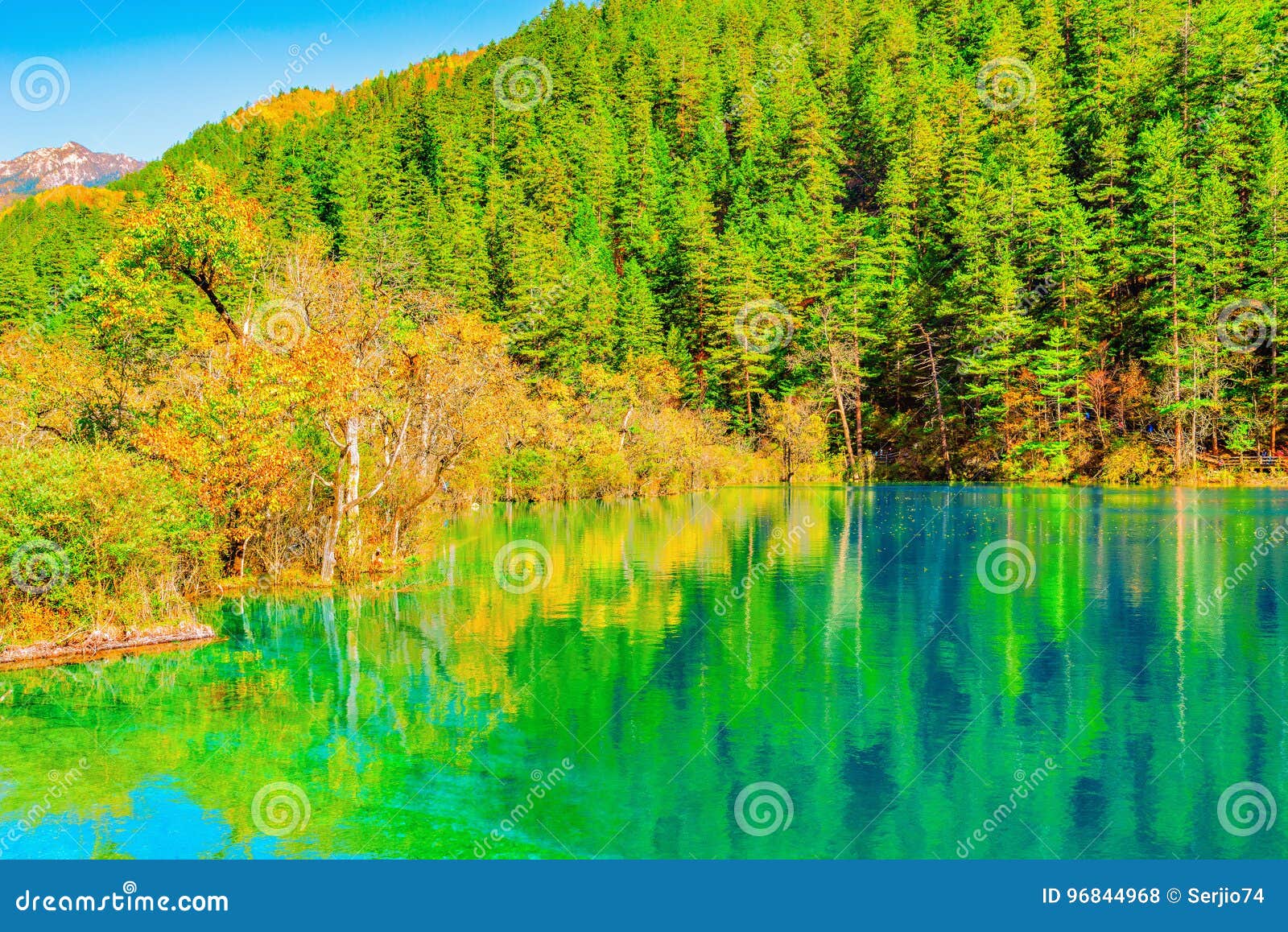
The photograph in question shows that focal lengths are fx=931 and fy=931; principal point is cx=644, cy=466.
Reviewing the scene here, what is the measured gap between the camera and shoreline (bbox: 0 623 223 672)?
16875 mm

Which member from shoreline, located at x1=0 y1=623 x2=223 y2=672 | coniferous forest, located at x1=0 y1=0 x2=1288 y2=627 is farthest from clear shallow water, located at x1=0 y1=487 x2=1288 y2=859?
coniferous forest, located at x1=0 y1=0 x2=1288 y2=627

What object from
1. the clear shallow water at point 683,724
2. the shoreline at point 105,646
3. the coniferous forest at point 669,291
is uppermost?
the coniferous forest at point 669,291

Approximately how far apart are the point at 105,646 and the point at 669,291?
78.0m

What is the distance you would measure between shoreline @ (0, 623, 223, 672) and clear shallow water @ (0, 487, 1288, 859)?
685 millimetres

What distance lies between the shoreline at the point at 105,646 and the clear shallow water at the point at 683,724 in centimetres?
69

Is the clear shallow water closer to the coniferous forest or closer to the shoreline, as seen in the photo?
the shoreline

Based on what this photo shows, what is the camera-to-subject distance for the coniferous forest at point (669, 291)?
75.2ft

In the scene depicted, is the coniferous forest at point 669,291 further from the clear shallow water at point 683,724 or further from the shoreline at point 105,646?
the clear shallow water at point 683,724

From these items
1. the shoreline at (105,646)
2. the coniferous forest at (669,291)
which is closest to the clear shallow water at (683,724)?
the shoreline at (105,646)

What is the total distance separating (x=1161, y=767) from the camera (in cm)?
1166

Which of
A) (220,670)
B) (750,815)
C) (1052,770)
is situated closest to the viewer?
(750,815)

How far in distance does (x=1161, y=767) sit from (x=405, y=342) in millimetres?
21280

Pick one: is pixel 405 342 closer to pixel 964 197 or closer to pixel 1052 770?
pixel 1052 770

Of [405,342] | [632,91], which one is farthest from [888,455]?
[632,91]
